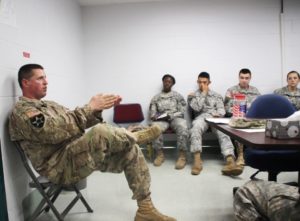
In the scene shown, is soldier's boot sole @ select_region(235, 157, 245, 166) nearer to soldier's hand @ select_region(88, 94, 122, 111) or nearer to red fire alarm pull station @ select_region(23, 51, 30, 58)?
soldier's hand @ select_region(88, 94, 122, 111)

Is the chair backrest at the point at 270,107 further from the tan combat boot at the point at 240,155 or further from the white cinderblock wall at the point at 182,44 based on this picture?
the white cinderblock wall at the point at 182,44

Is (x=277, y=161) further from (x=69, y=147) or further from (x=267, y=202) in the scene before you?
(x=69, y=147)

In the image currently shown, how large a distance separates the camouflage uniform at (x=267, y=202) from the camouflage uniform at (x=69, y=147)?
906 mm

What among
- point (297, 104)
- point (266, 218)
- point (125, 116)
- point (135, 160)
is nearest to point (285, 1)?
point (297, 104)

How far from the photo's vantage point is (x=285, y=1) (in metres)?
4.36

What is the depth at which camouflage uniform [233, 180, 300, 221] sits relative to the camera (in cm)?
100

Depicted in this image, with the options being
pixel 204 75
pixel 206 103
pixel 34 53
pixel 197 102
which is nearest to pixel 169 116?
pixel 197 102

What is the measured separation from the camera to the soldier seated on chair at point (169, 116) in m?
3.69

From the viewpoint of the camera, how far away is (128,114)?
434 centimetres

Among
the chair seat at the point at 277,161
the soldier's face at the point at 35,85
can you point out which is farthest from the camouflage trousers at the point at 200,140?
the soldier's face at the point at 35,85

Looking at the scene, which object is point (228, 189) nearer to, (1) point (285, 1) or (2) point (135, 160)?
(2) point (135, 160)

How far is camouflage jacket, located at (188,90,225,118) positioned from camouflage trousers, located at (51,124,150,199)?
87.7 inches

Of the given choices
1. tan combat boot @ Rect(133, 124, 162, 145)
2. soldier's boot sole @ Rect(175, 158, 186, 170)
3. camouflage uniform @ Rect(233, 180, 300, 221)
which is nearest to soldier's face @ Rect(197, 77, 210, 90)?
soldier's boot sole @ Rect(175, 158, 186, 170)

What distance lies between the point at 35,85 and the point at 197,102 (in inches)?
103
